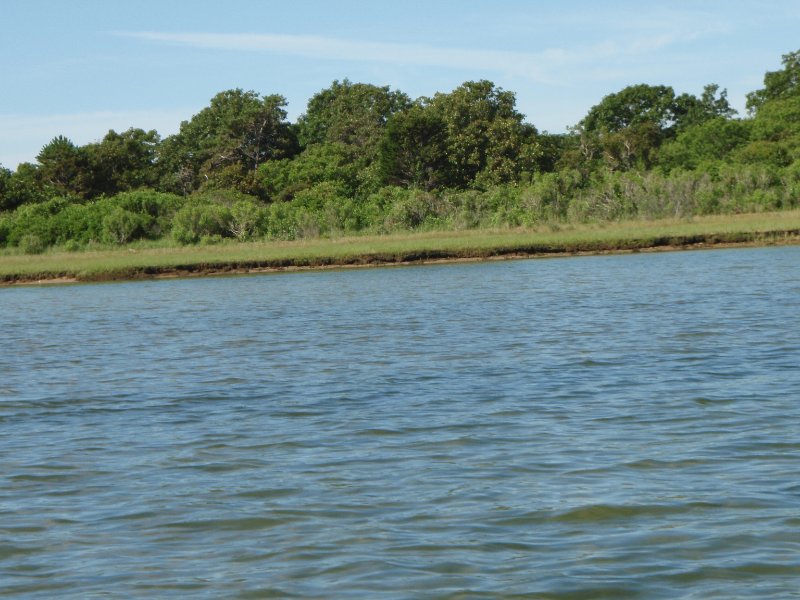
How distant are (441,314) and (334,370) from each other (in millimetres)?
7384

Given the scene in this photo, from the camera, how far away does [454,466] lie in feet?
27.5

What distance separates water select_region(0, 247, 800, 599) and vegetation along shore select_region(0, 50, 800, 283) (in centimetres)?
2150

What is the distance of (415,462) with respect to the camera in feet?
28.0

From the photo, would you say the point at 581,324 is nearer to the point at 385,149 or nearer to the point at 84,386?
the point at 84,386

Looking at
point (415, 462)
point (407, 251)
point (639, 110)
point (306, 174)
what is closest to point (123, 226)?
point (306, 174)

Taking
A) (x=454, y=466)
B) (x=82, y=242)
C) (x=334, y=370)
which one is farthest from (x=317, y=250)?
(x=454, y=466)

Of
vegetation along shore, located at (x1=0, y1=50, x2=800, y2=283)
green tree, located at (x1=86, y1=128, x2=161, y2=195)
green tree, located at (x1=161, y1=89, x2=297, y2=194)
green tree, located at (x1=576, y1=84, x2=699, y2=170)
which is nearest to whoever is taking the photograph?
vegetation along shore, located at (x1=0, y1=50, x2=800, y2=283)

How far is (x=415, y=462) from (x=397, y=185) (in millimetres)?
54755

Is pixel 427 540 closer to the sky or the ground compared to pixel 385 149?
closer to the ground

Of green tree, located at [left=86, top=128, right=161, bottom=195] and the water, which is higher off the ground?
green tree, located at [left=86, top=128, right=161, bottom=195]

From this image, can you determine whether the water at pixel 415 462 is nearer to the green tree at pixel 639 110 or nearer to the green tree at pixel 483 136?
the green tree at pixel 483 136

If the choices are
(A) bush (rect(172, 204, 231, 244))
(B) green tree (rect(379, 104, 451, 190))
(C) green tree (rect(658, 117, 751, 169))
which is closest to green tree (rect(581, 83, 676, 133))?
(C) green tree (rect(658, 117, 751, 169))

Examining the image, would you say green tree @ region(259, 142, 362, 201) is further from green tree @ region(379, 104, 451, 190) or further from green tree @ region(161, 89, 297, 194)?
green tree @ region(161, 89, 297, 194)

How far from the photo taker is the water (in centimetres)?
614
